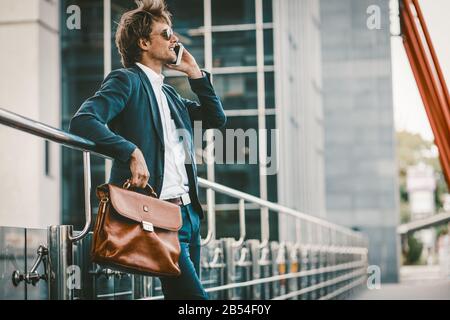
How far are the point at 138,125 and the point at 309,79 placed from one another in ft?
9.51

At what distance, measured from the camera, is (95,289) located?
301 cm

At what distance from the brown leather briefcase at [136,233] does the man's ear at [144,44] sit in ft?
1.77

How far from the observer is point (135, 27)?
318cm

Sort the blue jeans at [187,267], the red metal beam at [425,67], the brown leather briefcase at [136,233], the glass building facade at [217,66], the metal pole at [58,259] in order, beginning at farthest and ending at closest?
the red metal beam at [425,67] < the glass building facade at [217,66] < the blue jeans at [187,267] < the metal pole at [58,259] < the brown leather briefcase at [136,233]

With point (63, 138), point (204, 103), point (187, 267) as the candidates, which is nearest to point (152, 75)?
point (204, 103)

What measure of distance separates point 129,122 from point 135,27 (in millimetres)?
368

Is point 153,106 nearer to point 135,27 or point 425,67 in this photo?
point 135,27

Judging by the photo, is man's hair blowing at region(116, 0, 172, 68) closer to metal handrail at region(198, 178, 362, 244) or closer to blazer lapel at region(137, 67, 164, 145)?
blazer lapel at region(137, 67, 164, 145)

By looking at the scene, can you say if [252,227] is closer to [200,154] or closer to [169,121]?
[200,154]

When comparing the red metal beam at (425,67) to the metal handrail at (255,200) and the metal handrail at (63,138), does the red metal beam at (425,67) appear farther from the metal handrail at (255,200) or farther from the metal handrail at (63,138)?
the metal handrail at (63,138)

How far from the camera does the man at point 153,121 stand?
9.34 ft

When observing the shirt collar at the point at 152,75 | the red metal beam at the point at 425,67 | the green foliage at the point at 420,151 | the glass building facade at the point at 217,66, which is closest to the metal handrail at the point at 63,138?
the glass building facade at the point at 217,66

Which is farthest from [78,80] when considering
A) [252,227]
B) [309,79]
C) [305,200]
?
[305,200]

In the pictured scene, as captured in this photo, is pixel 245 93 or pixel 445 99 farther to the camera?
pixel 245 93
